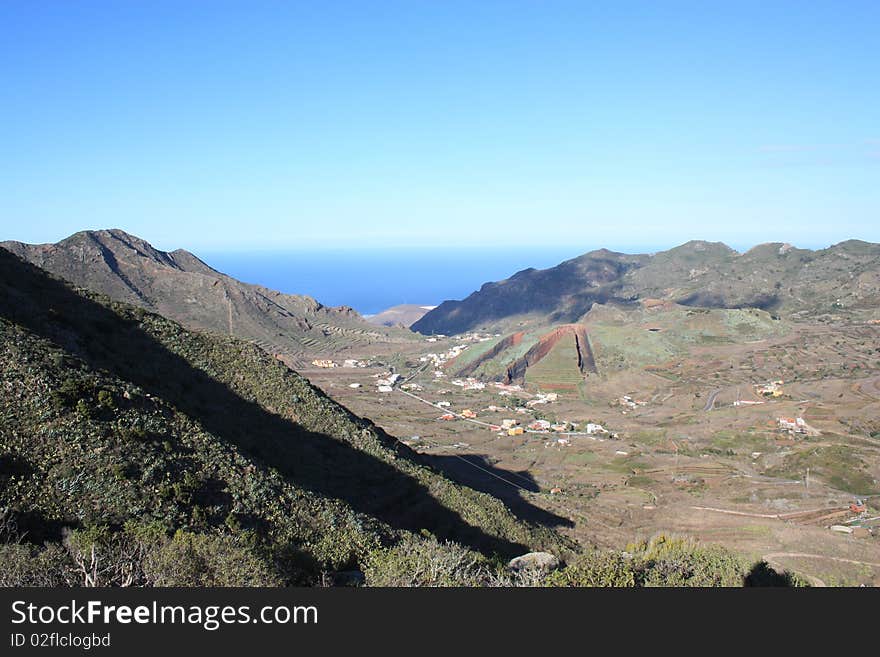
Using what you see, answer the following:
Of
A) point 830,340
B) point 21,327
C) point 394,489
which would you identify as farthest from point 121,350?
point 830,340

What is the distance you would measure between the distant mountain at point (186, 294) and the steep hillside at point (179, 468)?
183 ft

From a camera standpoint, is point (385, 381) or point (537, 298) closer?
point (385, 381)

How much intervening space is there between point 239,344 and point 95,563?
21.5 meters

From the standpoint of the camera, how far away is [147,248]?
106 m

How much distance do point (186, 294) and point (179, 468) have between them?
78.7 meters

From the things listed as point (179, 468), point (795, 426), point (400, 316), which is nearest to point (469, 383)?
point (795, 426)

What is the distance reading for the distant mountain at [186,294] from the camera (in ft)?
273

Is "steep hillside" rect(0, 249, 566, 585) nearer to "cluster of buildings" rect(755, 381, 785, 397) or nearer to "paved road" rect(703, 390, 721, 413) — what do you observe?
"paved road" rect(703, 390, 721, 413)

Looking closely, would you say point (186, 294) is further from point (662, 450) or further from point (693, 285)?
point (693, 285)

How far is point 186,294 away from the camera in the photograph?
295ft

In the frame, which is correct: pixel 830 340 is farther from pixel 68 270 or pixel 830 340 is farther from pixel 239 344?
pixel 68 270

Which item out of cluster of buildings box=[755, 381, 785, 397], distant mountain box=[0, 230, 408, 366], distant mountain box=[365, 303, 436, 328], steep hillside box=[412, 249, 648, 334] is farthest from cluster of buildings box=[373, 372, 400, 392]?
distant mountain box=[365, 303, 436, 328]

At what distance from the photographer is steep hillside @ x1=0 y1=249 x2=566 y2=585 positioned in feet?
43.8

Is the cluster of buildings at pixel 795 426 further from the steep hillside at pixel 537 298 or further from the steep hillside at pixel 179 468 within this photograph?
the steep hillside at pixel 537 298
